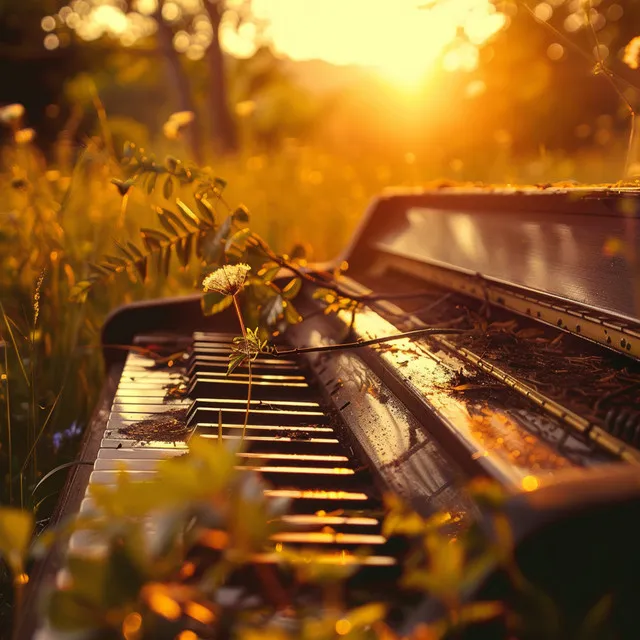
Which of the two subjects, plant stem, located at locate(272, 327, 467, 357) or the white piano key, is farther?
plant stem, located at locate(272, 327, 467, 357)

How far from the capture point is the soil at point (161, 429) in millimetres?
1685

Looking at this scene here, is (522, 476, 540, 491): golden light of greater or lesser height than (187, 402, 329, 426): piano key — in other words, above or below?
above

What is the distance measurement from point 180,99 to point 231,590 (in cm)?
2065

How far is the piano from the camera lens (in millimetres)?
896

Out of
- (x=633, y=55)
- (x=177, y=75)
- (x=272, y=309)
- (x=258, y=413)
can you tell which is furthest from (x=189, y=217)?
(x=177, y=75)

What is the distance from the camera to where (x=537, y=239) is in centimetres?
207

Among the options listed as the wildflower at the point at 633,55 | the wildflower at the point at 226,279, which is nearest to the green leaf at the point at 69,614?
the wildflower at the point at 226,279

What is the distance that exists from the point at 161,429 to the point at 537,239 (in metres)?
1.12

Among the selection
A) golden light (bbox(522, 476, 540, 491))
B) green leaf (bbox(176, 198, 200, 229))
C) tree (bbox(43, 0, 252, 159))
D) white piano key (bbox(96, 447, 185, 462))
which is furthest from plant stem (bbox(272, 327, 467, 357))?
tree (bbox(43, 0, 252, 159))

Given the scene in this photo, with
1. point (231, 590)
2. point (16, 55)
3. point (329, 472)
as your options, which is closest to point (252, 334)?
point (329, 472)

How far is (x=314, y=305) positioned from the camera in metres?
2.75

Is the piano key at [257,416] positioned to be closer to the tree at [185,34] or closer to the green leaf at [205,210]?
the green leaf at [205,210]

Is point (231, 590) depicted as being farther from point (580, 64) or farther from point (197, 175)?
point (580, 64)

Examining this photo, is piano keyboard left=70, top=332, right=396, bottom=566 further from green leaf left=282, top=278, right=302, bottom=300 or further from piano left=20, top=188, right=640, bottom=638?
green leaf left=282, top=278, right=302, bottom=300
